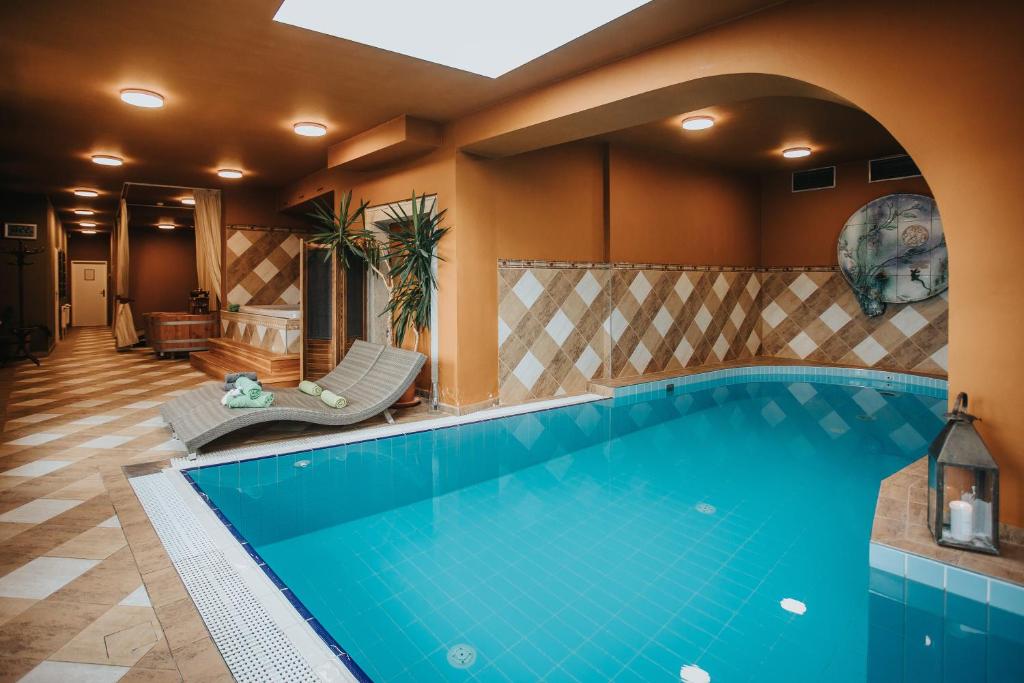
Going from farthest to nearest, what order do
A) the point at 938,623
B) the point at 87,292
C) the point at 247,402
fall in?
1. the point at 87,292
2. the point at 247,402
3. the point at 938,623

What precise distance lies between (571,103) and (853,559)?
3488mm

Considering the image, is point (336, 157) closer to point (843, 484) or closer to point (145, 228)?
point (843, 484)

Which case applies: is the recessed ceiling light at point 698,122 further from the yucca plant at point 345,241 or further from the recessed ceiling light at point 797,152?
the yucca plant at point 345,241

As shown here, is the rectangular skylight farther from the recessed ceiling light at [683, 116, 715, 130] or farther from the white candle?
the white candle

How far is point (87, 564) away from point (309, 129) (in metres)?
4.54

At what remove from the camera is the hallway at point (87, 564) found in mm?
1880

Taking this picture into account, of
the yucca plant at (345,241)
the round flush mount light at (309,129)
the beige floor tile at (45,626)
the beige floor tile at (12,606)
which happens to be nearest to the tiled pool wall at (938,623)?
the beige floor tile at (45,626)

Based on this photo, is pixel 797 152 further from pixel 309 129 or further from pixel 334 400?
pixel 334 400

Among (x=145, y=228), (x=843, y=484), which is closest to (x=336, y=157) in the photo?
(x=843, y=484)

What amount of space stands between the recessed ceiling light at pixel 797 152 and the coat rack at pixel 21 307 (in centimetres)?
1120

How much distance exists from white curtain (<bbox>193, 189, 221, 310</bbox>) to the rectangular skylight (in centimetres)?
689

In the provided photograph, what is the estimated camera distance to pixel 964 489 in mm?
2561

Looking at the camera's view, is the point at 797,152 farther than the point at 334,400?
Yes

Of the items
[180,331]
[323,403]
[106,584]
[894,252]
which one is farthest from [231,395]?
[894,252]
